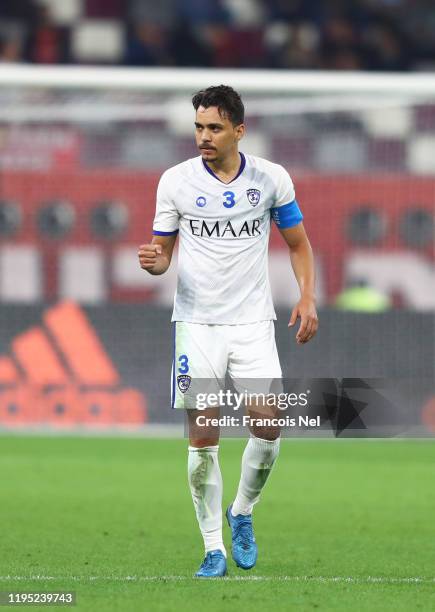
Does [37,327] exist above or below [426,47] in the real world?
below

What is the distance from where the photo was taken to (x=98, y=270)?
1538 cm

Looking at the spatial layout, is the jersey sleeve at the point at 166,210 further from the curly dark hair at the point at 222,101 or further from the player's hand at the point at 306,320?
the player's hand at the point at 306,320

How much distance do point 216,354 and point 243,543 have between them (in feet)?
2.71

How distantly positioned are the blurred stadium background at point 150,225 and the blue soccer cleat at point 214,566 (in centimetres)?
766

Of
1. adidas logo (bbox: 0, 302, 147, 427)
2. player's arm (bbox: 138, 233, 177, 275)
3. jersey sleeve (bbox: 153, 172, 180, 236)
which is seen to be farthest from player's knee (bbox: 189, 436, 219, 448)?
adidas logo (bbox: 0, 302, 147, 427)

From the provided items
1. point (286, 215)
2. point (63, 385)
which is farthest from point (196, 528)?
point (63, 385)

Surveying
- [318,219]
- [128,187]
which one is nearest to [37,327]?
[128,187]

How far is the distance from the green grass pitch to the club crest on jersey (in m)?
1.55

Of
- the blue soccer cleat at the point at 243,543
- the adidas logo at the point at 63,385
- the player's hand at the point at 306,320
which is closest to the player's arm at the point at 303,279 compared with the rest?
the player's hand at the point at 306,320

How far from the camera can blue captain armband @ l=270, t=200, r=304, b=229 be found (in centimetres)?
654

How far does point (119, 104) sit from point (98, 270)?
5.50 feet

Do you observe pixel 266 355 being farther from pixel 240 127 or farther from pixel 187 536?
pixel 187 536

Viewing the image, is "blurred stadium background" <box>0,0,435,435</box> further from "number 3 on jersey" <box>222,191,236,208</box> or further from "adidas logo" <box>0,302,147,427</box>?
"number 3 on jersey" <box>222,191,236,208</box>

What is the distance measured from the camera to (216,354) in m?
6.41
